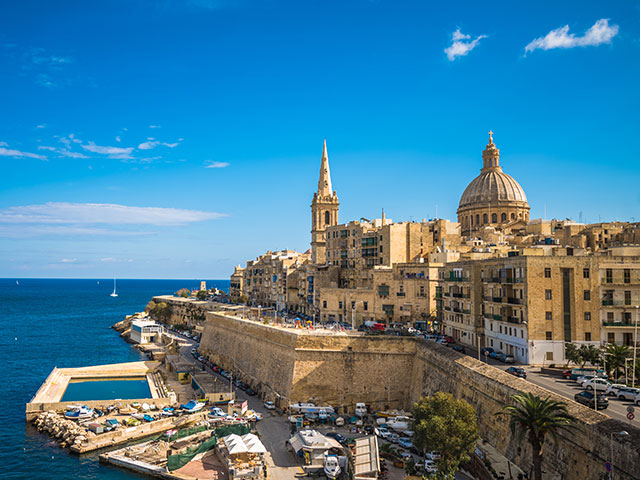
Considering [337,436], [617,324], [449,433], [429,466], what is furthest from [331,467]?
[617,324]

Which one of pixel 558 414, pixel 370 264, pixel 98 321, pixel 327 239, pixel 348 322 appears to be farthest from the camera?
pixel 98 321

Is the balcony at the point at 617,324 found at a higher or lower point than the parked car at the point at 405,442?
higher

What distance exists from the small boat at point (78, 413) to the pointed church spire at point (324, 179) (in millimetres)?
39714

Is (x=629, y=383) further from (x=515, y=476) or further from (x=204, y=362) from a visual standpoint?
(x=204, y=362)

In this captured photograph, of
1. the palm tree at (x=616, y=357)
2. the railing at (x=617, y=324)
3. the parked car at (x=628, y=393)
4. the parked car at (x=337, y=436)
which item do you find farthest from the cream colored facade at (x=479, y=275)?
the parked car at (x=337, y=436)

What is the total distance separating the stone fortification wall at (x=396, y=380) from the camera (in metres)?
16.1

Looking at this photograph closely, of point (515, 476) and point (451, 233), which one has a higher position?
point (451, 233)

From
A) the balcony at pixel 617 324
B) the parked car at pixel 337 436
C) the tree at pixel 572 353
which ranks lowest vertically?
the parked car at pixel 337 436

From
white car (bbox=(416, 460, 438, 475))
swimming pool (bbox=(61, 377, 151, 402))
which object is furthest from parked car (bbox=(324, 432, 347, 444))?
swimming pool (bbox=(61, 377, 151, 402))

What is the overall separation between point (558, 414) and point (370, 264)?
122ft

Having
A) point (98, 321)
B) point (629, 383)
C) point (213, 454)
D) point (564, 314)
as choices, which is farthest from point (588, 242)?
point (98, 321)

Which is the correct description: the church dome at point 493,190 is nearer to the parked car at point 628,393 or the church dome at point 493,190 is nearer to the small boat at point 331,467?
the parked car at point 628,393

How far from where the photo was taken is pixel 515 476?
1847cm

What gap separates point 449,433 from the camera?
2034 cm
